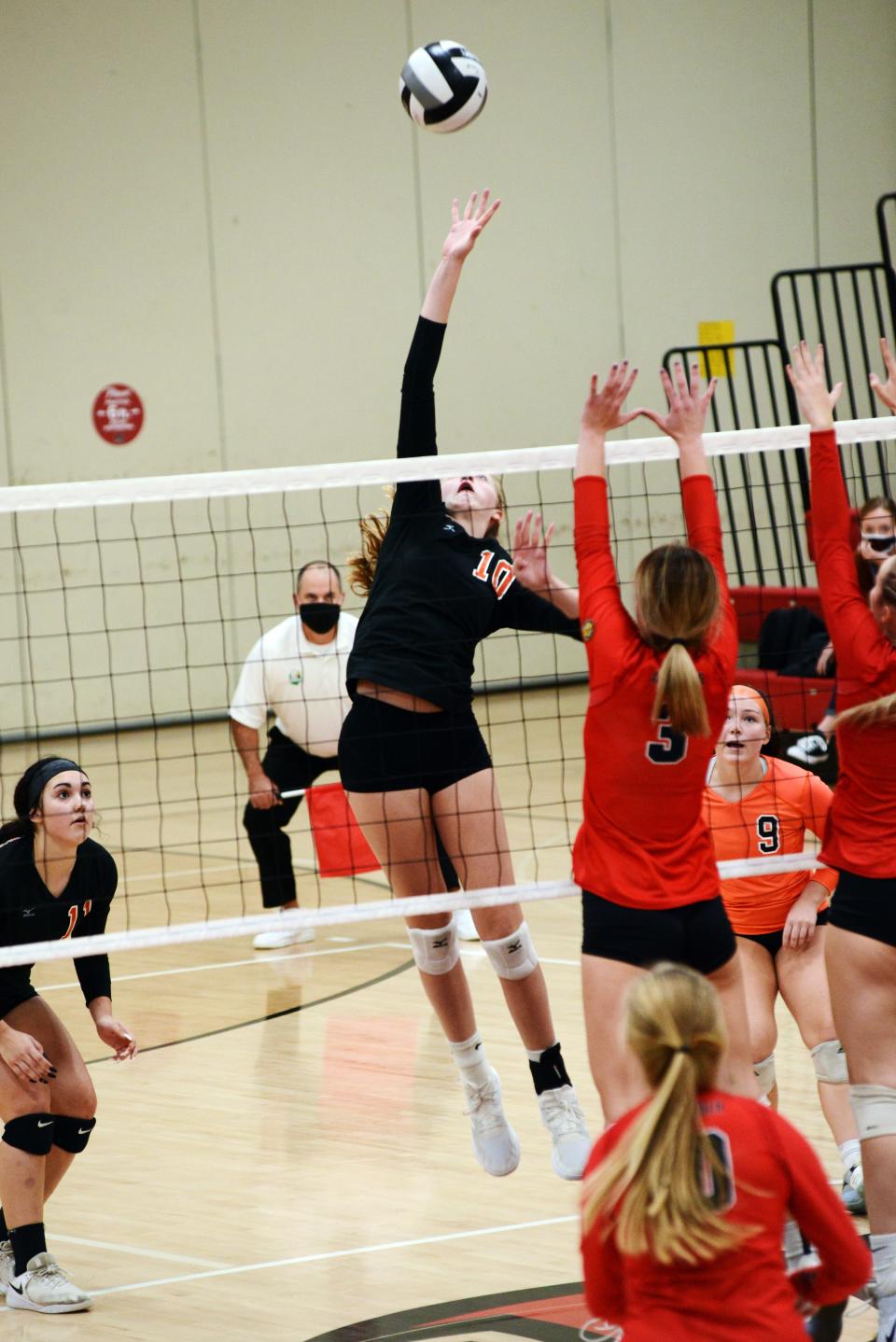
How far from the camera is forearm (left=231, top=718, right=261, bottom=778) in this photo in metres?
7.60

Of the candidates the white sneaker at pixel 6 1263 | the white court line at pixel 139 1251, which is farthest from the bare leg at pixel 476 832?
the white sneaker at pixel 6 1263

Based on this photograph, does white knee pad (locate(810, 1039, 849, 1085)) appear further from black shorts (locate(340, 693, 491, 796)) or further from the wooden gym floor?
black shorts (locate(340, 693, 491, 796))

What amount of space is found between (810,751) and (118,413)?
6327 mm

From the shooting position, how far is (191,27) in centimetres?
1273

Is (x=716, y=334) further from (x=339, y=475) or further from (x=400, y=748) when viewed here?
(x=400, y=748)

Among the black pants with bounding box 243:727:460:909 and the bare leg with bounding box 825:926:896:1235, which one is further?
the black pants with bounding box 243:727:460:909

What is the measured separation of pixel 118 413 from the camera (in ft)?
42.0

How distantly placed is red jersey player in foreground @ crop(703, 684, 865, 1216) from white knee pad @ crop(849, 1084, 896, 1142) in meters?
0.91

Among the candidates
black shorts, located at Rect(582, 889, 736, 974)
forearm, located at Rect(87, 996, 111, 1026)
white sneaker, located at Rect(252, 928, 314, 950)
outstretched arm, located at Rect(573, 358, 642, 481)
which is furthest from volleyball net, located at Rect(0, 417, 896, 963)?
outstretched arm, located at Rect(573, 358, 642, 481)

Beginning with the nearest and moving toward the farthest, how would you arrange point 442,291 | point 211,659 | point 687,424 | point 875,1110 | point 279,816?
point 875,1110 < point 687,424 < point 442,291 < point 279,816 < point 211,659

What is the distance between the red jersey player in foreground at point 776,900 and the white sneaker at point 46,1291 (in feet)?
6.39

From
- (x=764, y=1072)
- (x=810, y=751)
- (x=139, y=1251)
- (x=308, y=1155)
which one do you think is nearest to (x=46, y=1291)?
(x=139, y=1251)

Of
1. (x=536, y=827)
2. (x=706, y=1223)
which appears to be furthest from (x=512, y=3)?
(x=706, y=1223)

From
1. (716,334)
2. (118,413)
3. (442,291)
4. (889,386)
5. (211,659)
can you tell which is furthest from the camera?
(716,334)
